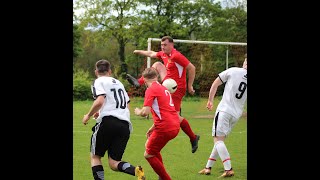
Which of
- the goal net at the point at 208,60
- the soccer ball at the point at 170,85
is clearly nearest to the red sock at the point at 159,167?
the soccer ball at the point at 170,85

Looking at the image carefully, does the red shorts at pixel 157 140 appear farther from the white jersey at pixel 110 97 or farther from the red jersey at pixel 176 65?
the red jersey at pixel 176 65

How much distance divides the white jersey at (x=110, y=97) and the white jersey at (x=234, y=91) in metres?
1.89

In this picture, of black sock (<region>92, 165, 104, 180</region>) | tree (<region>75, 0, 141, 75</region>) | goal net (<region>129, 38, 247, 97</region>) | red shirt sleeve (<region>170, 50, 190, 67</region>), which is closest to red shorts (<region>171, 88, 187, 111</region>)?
red shirt sleeve (<region>170, 50, 190, 67</region>)

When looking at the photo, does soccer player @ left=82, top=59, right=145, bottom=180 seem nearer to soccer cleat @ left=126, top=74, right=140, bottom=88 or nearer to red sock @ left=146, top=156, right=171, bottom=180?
red sock @ left=146, top=156, right=171, bottom=180

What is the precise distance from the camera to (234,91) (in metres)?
8.43

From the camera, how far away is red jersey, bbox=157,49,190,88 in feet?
32.0

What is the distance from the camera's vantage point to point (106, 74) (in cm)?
744

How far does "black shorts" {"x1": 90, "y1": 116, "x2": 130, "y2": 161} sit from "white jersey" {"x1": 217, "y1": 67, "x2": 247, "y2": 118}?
6.37ft

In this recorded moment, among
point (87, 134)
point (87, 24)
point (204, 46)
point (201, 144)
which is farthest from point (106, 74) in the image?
point (87, 24)

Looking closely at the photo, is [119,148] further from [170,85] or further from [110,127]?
[170,85]

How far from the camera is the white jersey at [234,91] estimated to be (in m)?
8.40

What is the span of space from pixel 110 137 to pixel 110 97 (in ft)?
1.80
